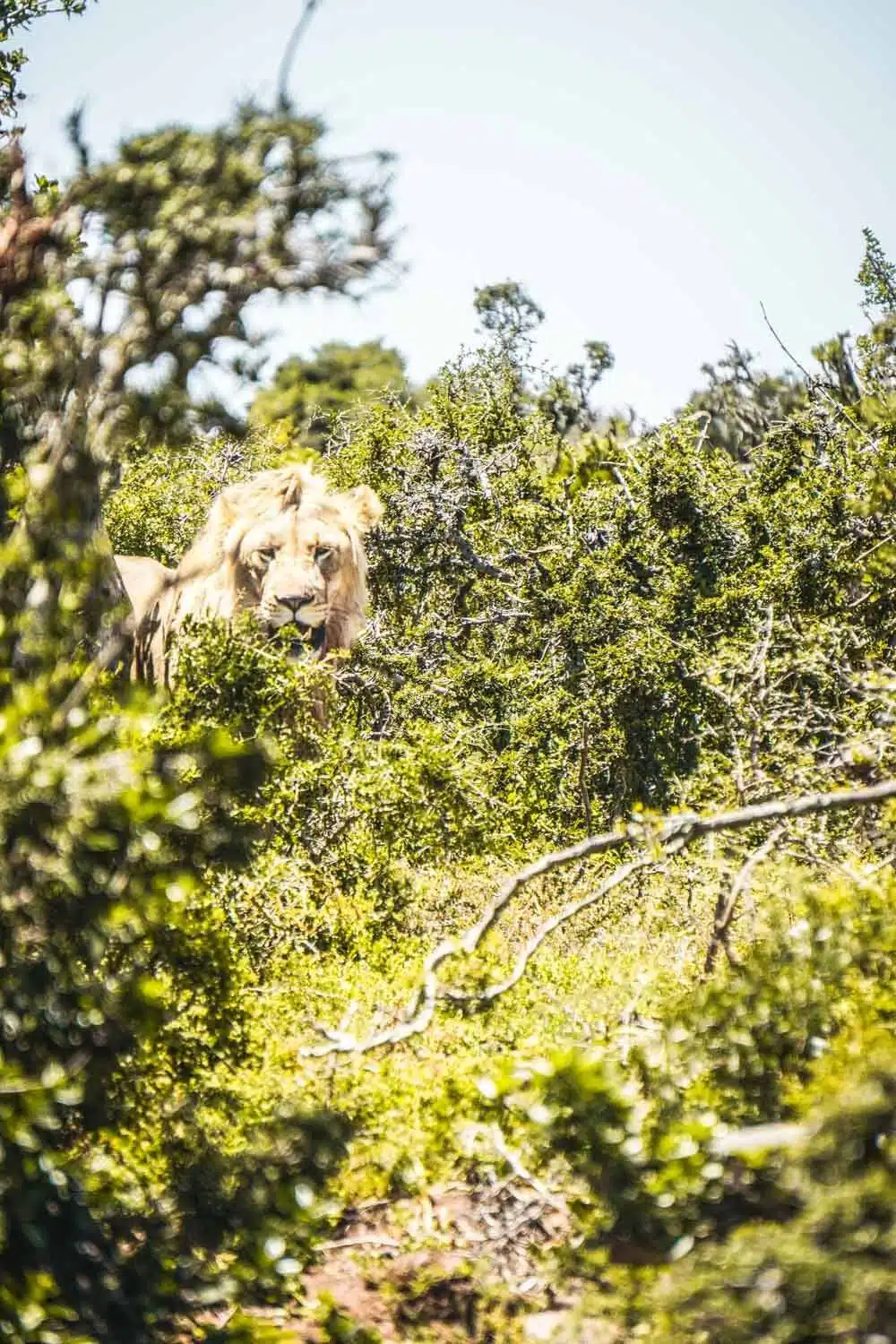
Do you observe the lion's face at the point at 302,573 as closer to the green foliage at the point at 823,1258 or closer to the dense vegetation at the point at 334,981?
the dense vegetation at the point at 334,981

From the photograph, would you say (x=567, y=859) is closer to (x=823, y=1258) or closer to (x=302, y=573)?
(x=823, y=1258)

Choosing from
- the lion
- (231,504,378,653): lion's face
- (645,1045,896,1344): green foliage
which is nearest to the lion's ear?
the lion

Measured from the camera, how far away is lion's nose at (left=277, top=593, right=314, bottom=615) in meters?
8.17

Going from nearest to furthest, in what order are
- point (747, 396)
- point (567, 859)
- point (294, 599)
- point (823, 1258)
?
point (823, 1258) → point (567, 859) → point (294, 599) → point (747, 396)

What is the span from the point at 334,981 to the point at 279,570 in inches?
109

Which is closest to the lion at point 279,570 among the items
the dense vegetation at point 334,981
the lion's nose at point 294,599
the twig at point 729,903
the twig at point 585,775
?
the lion's nose at point 294,599

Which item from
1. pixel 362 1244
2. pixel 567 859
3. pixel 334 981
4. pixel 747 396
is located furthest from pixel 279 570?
pixel 747 396

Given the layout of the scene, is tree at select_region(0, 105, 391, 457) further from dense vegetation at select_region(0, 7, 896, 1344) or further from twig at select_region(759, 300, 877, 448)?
twig at select_region(759, 300, 877, 448)

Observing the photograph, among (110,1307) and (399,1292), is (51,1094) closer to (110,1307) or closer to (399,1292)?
(110,1307)

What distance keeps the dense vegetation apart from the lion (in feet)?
1.67

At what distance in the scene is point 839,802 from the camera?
14.9ft

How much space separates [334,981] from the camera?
678 centimetres

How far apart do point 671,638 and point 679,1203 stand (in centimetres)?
685

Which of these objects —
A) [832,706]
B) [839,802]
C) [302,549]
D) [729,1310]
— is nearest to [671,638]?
[832,706]
